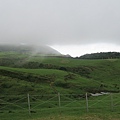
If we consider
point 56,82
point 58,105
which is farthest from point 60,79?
point 58,105

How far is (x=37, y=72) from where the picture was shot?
81.7 metres

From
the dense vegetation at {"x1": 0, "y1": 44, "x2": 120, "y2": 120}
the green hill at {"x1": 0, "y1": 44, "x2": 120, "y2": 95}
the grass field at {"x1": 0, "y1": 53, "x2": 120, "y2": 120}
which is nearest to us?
the grass field at {"x1": 0, "y1": 53, "x2": 120, "y2": 120}

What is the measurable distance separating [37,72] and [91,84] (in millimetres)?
17491

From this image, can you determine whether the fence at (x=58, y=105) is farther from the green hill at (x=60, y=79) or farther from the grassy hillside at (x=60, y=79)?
the grassy hillside at (x=60, y=79)

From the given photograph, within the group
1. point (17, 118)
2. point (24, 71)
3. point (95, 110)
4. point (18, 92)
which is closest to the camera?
point (17, 118)

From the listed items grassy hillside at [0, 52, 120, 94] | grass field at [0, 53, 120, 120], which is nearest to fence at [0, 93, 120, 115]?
grass field at [0, 53, 120, 120]

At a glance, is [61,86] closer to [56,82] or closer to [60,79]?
[56,82]

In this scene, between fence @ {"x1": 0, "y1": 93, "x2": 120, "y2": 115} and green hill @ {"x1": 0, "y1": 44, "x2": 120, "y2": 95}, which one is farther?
green hill @ {"x1": 0, "y1": 44, "x2": 120, "y2": 95}

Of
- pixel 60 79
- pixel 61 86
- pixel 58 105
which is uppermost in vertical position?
pixel 60 79

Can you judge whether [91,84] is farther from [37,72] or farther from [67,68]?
[67,68]

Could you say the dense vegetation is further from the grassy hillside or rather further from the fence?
the fence

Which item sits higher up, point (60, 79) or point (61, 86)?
point (60, 79)

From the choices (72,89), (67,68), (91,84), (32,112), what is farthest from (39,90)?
(67,68)

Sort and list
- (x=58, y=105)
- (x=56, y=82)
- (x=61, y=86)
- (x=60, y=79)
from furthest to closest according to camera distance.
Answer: (x=60, y=79) < (x=56, y=82) < (x=61, y=86) < (x=58, y=105)
